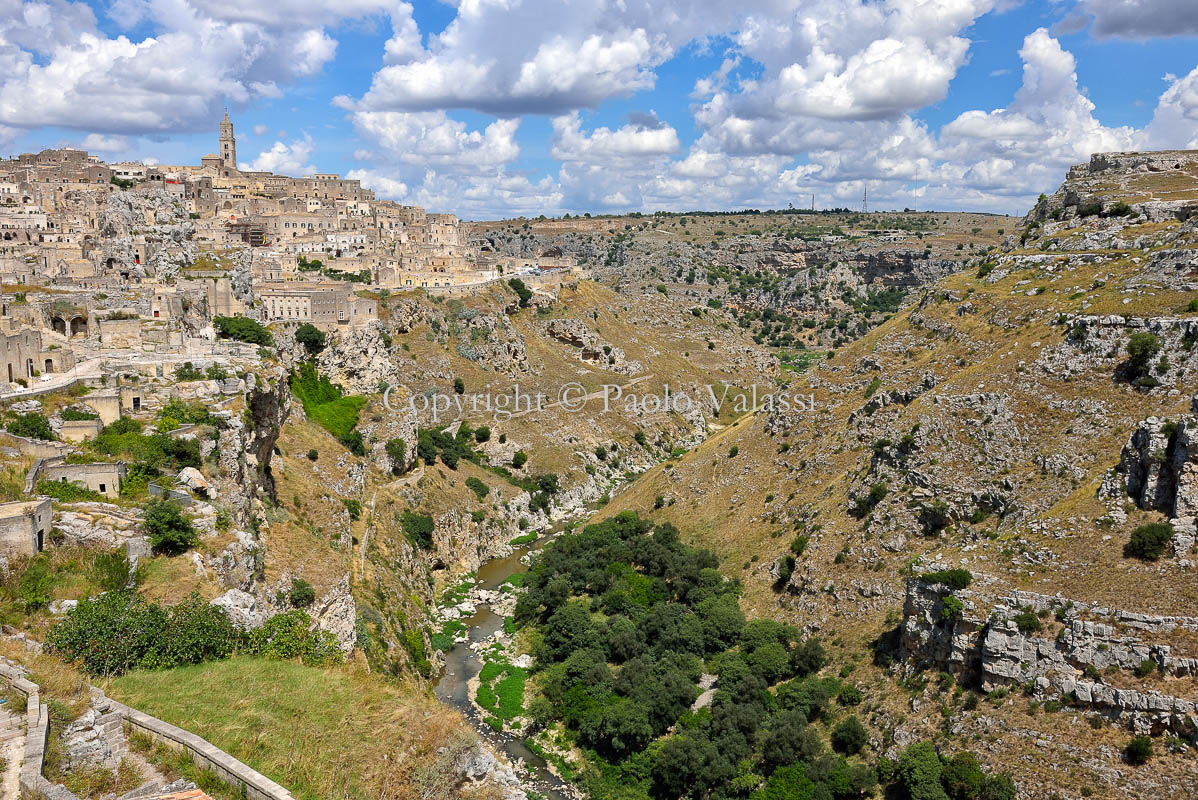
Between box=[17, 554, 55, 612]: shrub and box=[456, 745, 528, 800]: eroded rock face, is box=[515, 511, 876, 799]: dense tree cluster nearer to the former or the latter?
box=[456, 745, 528, 800]: eroded rock face

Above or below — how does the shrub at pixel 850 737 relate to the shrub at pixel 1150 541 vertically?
below

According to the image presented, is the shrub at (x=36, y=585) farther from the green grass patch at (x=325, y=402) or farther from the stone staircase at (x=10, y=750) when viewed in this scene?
the green grass patch at (x=325, y=402)

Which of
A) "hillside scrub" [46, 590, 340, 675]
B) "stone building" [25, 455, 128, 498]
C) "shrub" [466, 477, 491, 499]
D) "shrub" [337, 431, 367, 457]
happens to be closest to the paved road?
"stone building" [25, 455, 128, 498]

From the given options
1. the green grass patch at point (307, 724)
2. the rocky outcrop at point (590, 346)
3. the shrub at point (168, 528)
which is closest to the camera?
the green grass patch at point (307, 724)

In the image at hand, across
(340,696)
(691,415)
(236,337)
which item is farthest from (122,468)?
(691,415)

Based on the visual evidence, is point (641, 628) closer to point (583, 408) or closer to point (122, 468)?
point (122, 468)

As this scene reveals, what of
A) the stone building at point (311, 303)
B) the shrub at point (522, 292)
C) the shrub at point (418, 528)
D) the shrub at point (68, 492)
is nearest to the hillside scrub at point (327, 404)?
the stone building at point (311, 303)

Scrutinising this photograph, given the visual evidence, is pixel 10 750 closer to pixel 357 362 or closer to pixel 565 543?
pixel 565 543
